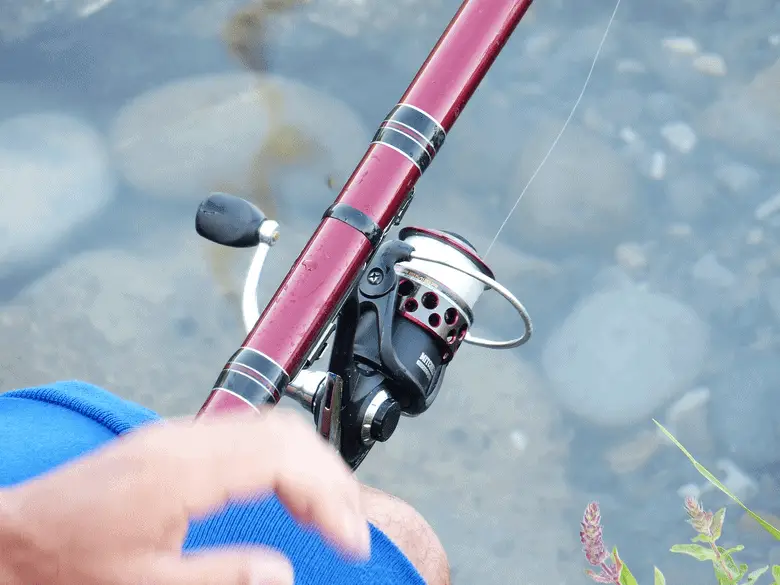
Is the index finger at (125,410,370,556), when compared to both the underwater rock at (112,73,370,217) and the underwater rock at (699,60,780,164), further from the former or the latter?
the underwater rock at (699,60,780,164)

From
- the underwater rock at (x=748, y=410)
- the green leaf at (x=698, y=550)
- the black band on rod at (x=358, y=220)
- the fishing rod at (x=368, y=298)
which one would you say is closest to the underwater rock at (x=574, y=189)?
the underwater rock at (x=748, y=410)

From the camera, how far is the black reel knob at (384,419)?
1.18 m

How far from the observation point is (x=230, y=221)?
1275 millimetres

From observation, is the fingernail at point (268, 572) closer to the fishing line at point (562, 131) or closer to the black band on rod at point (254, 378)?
the black band on rod at point (254, 378)

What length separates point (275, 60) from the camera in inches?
102

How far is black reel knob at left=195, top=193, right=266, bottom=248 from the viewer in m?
1.27

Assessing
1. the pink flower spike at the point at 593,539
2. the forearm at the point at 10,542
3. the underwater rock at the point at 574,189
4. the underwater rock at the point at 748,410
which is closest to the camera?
the forearm at the point at 10,542

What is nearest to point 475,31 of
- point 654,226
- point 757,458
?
point 654,226

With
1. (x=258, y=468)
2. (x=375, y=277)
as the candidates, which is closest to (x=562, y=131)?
(x=375, y=277)

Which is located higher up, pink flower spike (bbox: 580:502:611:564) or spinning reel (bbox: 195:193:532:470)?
pink flower spike (bbox: 580:502:611:564)

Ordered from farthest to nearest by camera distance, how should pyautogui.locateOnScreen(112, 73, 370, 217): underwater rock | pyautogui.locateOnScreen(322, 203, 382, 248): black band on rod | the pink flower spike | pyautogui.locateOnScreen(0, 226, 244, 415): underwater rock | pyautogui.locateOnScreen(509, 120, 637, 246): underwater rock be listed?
pyautogui.locateOnScreen(112, 73, 370, 217): underwater rock
pyautogui.locateOnScreen(509, 120, 637, 246): underwater rock
pyautogui.locateOnScreen(0, 226, 244, 415): underwater rock
pyautogui.locateOnScreen(322, 203, 382, 248): black band on rod
the pink flower spike

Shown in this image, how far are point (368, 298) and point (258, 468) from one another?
737mm

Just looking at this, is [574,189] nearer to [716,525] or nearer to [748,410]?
[748,410]

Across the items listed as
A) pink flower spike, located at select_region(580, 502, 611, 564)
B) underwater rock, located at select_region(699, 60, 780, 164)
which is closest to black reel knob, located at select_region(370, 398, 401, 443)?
pink flower spike, located at select_region(580, 502, 611, 564)
